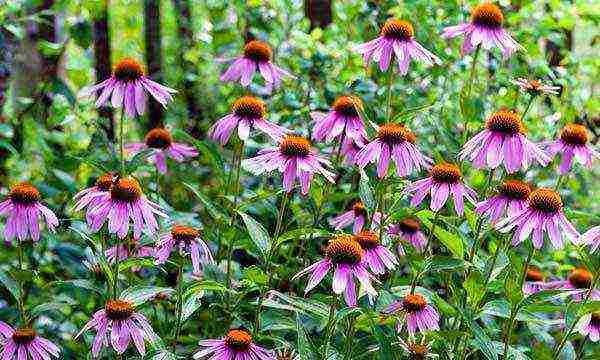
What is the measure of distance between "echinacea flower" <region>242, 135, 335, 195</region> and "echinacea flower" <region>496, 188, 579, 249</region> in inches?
12.6

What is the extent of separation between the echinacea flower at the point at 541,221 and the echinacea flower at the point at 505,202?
4 centimetres

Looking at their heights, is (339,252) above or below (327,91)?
above

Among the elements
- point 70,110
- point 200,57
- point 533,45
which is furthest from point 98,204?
point 200,57

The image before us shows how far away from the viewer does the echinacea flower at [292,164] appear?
67.0 inches

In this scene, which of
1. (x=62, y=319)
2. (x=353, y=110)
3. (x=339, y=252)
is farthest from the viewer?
(x=62, y=319)

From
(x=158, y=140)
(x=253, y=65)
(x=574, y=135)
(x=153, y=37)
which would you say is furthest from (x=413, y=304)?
(x=153, y=37)

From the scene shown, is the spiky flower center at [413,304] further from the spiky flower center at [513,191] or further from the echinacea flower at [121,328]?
the echinacea flower at [121,328]

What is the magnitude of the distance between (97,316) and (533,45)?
1599 mm

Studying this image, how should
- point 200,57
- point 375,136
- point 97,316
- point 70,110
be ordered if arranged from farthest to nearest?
point 200,57
point 70,110
point 375,136
point 97,316

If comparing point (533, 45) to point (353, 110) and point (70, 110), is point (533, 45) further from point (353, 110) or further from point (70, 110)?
point (70, 110)

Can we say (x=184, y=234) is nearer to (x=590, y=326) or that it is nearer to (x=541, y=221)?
(x=541, y=221)

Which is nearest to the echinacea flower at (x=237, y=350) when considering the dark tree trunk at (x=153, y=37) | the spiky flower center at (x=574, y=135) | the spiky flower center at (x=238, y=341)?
the spiky flower center at (x=238, y=341)

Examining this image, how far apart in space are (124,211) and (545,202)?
722mm

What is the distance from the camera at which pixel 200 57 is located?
4055 millimetres
